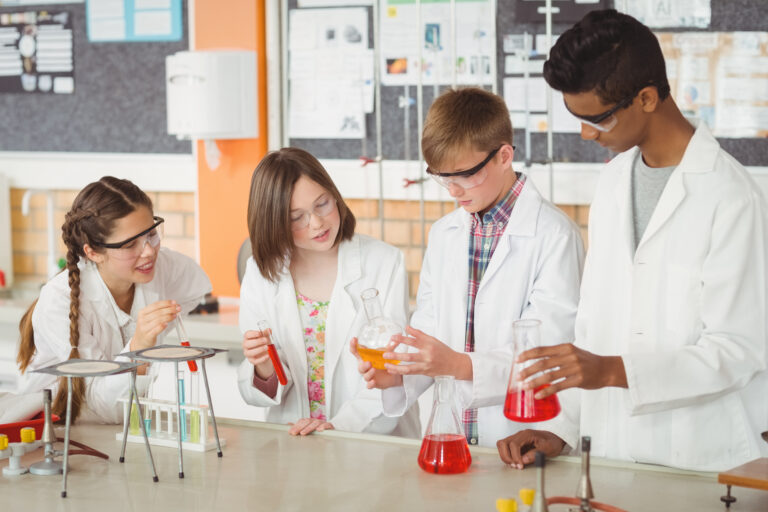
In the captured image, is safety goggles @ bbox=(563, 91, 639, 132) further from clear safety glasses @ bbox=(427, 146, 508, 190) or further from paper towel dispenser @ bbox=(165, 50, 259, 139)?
paper towel dispenser @ bbox=(165, 50, 259, 139)

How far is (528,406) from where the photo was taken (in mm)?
1461

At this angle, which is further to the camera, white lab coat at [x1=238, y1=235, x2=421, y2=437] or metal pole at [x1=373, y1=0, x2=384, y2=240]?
metal pole at [x1=373, y1=0, x2=384, y2=240]

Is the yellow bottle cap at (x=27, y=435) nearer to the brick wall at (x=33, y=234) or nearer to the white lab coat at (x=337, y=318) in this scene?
the white lab coat at (x=337, y=318)

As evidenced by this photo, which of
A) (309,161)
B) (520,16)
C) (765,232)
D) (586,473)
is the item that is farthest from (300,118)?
(586,473)

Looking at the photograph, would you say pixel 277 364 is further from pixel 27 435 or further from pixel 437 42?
pixel 437 42

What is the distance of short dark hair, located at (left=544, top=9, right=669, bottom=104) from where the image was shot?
61.6 inches

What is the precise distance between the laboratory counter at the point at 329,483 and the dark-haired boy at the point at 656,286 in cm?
8

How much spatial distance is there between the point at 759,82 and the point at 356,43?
4.65 feet

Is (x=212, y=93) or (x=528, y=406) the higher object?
(x=212, y=93)

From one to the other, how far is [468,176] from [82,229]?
91cm

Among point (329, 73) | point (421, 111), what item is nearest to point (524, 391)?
point (421, 111)

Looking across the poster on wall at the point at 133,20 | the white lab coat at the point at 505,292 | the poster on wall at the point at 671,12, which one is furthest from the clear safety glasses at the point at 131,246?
the poster on wall at the point at 133,20

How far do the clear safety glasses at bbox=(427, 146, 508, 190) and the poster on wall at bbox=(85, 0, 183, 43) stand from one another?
2227 mm

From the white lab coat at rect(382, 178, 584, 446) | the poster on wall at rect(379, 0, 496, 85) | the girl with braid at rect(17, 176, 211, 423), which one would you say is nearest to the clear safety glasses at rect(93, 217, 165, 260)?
the girl with braid at rect(17, 176, 211, 423)
